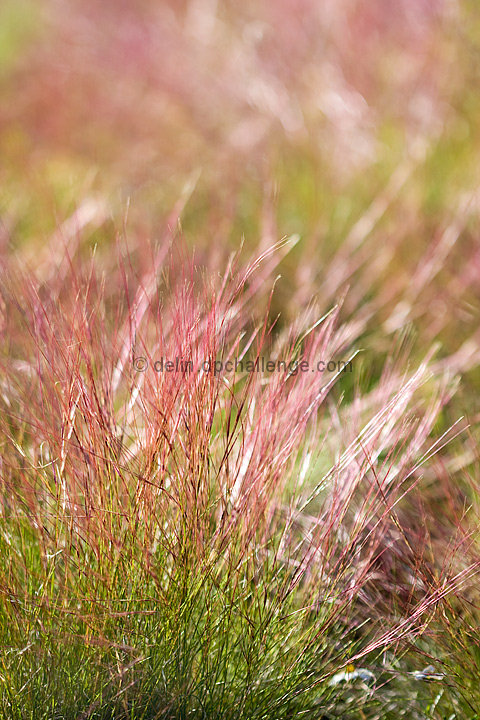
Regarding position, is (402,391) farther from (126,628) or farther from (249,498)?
(126,628)

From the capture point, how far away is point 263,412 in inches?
46.6

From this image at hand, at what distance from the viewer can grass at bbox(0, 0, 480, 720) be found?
113cm

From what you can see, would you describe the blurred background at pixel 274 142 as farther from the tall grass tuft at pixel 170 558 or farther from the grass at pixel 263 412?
the tall grass tuft at pixel 170 558

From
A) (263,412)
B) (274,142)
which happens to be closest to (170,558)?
(263,412)

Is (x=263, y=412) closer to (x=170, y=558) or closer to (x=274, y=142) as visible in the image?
(x=170, y=558)

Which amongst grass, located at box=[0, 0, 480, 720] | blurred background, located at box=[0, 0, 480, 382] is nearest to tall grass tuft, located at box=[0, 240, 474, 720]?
grass, located at box=[0, 0, 480, 720]

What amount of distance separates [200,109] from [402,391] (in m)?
3.49

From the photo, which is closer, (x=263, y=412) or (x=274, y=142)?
(x=263, y=412)

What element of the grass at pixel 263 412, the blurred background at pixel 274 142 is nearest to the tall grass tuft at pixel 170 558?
the grass at pixel 263 412

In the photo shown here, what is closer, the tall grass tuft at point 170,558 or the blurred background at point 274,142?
the tall grass tuft at point 170,558

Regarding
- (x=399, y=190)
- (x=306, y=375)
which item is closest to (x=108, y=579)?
(x=306, y=375)

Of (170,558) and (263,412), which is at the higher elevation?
(263,412)

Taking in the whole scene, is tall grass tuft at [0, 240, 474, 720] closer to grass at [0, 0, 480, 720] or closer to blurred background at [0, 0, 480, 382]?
grass at [0, 0, 480, 720]

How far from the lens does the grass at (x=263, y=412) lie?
3.70ft
